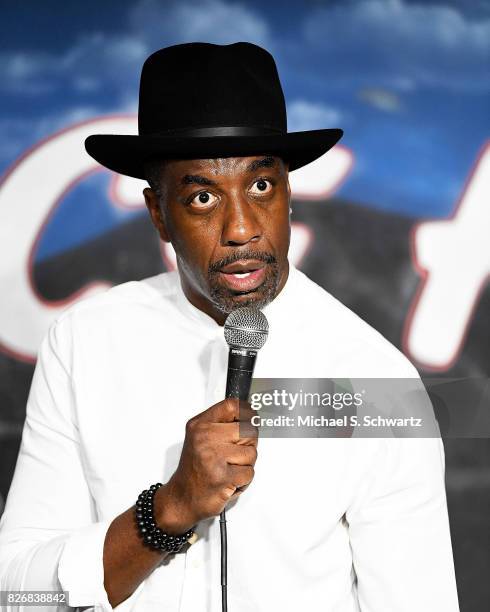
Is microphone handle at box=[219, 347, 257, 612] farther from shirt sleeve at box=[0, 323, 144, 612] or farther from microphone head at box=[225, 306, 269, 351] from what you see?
shirt sleeve at box=[0, 323, 144, 612]

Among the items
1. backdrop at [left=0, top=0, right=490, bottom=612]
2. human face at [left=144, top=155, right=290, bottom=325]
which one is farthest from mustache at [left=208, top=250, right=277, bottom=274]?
backdrop at [left=0, top=0, right=490, bottom=612]

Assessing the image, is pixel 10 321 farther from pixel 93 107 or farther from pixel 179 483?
pixel 179 483

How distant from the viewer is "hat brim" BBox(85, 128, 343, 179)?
1.43m

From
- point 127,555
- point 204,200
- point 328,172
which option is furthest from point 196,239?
point 328,172

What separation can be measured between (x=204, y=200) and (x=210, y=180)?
0.12 feet

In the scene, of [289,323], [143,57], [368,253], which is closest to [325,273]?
[368,253]

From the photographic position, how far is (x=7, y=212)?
2.86 meters

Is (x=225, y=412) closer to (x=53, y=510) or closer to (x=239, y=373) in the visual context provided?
(x=239, y=373)

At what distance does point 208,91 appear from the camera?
1.49m

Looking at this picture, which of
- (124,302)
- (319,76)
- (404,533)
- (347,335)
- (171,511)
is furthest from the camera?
(319,76)

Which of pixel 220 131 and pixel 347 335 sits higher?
pixel 220 131

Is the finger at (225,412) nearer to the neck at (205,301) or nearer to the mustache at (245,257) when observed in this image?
the mustache at (245,257)

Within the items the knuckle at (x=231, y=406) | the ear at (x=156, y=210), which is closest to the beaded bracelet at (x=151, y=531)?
the knuckle at (x=231, y=406)

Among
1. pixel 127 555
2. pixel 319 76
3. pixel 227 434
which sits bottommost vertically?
pixel 127 555
